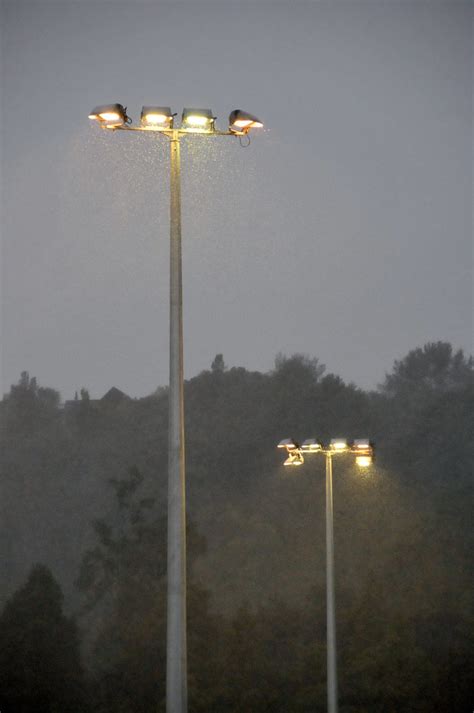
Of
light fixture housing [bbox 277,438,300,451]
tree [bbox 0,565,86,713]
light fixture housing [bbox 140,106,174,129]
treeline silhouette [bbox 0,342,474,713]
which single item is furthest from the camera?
tree [bbox 0,565,86,713]

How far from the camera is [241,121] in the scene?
9.91 metres

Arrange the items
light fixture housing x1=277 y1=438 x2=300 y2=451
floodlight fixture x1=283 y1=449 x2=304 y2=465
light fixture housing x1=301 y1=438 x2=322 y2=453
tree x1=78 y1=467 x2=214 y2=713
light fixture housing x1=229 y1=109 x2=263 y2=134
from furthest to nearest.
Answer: tree x1=78 y1=467 x2=214 y2=713
floodlight fixture x1=283 y1=449 x2=304 y2=465
light fixture housing x1=301 y1=438 x2=322 y2=453
light fixture housing x1=277 y1=438 x2=300 y2=451
light fixture housing x1=229 y1=109 x2=263 y2=134

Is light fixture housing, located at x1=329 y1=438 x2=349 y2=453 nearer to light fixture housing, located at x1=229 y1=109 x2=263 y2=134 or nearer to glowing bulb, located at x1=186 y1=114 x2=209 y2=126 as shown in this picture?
light fixture housing, located at x1=229 y1=109 x2=263 y2=134

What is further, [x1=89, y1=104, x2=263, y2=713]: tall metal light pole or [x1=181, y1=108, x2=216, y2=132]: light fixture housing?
[x1=181, y1=108, x2=216, y2=132]: light fixture housing

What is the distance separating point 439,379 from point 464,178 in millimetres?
9049

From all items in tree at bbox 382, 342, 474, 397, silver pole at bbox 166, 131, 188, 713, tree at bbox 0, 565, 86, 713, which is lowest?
tree at bbox 0, 565, 86, 713

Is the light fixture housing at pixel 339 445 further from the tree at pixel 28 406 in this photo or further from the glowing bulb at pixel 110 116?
the tree at pixel 28 406

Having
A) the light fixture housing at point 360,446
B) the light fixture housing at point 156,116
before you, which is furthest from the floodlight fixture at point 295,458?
the light fixture housing at point 156,116

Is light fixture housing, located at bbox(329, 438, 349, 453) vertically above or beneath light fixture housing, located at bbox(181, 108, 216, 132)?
beneath

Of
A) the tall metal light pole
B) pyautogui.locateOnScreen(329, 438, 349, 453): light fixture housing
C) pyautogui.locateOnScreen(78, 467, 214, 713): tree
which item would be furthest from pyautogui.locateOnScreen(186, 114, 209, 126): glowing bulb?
pyautogui.locateOnScreen(78, 467, 214, 713): tree

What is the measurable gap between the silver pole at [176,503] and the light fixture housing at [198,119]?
0.28 m

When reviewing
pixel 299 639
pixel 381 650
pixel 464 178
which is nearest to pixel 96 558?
pixel 299 639

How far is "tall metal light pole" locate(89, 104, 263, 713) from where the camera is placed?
30.1 feet

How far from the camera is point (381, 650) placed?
127 ft
